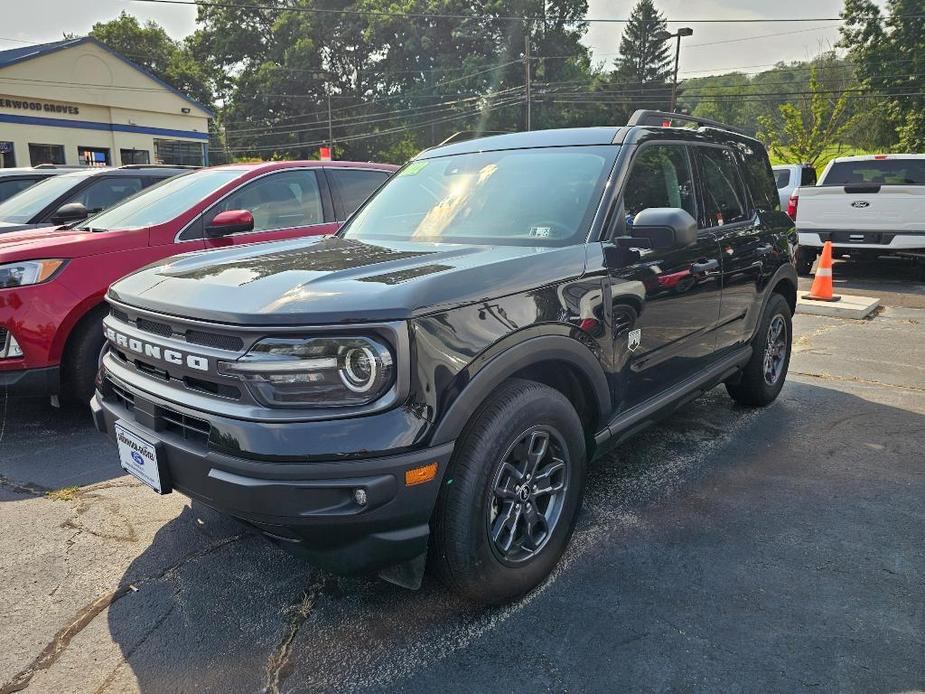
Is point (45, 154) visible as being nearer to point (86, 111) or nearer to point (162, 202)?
point (86, 111)

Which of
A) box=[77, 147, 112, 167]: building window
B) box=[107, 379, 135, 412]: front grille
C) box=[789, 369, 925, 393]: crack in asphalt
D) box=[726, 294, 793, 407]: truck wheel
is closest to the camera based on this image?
box=[107, 379, 135, 412]: front grille

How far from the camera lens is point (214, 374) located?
2215mm

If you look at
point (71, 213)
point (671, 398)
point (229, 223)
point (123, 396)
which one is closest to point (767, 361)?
point (671, 398)

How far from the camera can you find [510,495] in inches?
99.8

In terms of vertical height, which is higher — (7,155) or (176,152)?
(176,152)

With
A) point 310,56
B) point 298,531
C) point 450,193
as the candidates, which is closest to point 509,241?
point 450,193

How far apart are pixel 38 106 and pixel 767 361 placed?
32.2 metres

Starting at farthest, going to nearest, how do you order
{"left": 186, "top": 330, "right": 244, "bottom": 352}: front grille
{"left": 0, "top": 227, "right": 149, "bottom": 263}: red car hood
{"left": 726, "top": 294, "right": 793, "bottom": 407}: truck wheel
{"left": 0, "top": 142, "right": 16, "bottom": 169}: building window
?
1. {"left": 0, "top": 142, "right": 16, "bottom": 169}: building window
2. {"left": 726, "top": 294, "right": 793, "bottom": 407}: truck wheel
3. {"left": 0, "top": 227, "right": 149, "bottom": 263}: red car hood
4. {"left": 186, "top": 330, "right": 244, "bottom": 352}: front grille

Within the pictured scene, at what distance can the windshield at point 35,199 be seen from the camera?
669 centimetres

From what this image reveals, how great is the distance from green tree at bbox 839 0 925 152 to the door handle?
129ft

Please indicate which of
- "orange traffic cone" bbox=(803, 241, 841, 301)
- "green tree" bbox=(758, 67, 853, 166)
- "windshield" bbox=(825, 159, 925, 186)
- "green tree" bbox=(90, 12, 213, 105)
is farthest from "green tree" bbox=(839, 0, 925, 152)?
"green tree" bbox=(90, 12, 213, 105)

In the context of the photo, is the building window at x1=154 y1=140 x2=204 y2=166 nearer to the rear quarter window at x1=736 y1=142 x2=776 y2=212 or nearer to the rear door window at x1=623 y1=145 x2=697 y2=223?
the rear quarter window at x1=736 y1=142 x2=776 y2=212

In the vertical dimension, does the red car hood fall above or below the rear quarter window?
below

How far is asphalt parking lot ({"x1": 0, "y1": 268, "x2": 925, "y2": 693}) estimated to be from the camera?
2.26 meters
